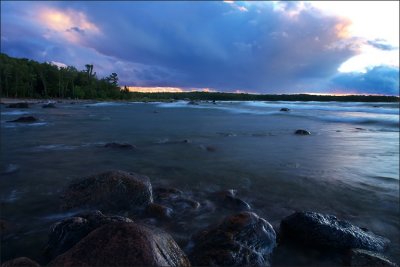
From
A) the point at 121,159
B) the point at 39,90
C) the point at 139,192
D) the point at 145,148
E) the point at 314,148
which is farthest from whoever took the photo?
the point at 39,90

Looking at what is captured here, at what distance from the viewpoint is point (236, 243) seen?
4.02 metres

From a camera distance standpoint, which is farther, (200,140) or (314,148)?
(200,140)

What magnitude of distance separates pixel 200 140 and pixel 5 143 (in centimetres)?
694

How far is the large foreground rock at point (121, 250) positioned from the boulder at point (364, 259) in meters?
2.18

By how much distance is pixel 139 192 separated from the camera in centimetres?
566

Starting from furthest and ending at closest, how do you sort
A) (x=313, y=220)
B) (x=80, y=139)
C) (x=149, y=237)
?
(x=80, y=139) < (x=313, y=220) < (x=149, y=237)

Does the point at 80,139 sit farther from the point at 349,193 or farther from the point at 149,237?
the point at 149,237

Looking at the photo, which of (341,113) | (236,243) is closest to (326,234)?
(236,243)

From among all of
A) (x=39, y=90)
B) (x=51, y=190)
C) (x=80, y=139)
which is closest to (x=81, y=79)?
(x=39, y=90)

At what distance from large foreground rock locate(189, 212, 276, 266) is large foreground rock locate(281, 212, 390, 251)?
359 mm

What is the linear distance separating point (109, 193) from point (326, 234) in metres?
3.20

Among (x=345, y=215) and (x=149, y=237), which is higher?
(x=149, y=237)

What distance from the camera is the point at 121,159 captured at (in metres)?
9.57

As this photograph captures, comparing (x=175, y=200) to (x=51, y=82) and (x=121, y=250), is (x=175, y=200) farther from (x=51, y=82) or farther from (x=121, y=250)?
(x=51, y=82)
